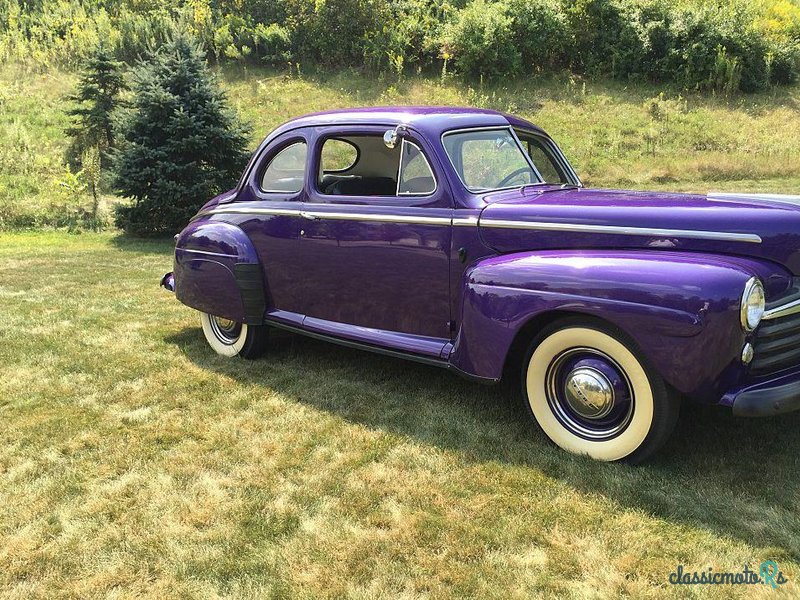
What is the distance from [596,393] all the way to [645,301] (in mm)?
573

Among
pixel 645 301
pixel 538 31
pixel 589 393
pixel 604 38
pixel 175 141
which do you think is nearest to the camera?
pixel 645 301

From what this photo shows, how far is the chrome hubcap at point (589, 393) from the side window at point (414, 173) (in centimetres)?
140

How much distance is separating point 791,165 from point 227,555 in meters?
16.4

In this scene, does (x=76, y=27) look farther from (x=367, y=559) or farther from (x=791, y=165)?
(x=367, y=559)

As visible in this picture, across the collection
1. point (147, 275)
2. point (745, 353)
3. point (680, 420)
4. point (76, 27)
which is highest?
point (76, 27)

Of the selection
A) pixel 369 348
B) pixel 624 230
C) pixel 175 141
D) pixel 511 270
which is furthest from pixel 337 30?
pixel 624 230

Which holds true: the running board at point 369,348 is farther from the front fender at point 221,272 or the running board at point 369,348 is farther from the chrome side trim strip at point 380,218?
the chrome side trim strip at point 380,218

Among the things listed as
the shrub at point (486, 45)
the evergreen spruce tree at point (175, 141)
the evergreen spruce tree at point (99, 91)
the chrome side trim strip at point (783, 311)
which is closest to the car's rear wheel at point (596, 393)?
the chrome side trim strip at point (783, 311)

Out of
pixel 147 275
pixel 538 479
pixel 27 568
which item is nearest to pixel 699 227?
pixel 538 479

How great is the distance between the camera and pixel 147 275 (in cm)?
845

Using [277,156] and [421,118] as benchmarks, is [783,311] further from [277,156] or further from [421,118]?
[277,156]

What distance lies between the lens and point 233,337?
16.4 ft

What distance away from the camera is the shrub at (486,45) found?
20.1 meters

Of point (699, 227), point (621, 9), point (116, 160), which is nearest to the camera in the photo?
point (699, 227)
